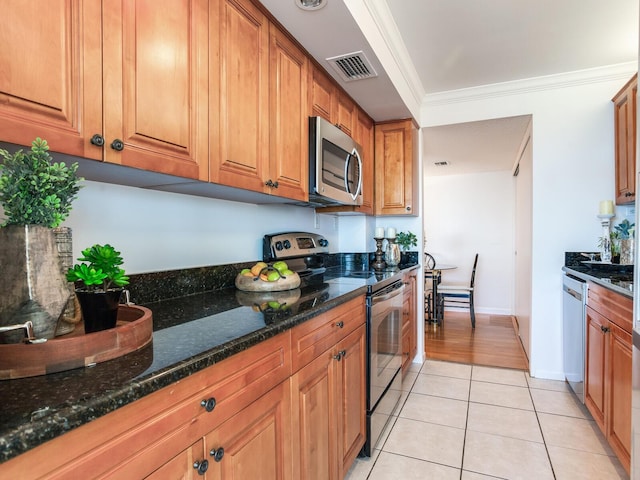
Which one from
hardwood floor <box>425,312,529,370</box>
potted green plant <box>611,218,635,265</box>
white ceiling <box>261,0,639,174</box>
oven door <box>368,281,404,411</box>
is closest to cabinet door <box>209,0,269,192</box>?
white ceiling <box>261,0,639,174</box>

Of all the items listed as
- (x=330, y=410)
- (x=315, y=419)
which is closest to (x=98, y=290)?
(x=315, y=419)

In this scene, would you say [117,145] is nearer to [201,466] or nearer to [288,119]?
[201,466]

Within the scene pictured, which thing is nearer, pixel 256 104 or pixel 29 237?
pixel 29 237

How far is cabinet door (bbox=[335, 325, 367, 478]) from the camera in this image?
5.27ft

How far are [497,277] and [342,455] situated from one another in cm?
486

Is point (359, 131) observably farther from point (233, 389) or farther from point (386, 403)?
point (233, 389)

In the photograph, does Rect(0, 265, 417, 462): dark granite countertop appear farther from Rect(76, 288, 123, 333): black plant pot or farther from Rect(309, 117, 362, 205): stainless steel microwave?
Rect(309, 117, 362, 205): stainless steel microwave

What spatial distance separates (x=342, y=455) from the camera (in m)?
1.61

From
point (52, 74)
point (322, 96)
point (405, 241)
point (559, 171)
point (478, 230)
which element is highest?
point (322, 96)

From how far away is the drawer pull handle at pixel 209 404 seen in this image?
81 centimetres

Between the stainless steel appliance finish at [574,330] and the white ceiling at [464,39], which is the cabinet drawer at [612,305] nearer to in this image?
the stainless steel appliance finish at [574,330]

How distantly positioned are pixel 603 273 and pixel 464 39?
1.81 meters

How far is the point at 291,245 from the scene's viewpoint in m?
2.39

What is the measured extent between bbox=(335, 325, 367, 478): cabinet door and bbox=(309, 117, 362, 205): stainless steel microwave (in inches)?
32.2
